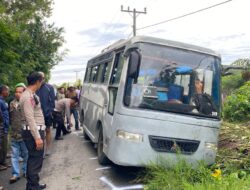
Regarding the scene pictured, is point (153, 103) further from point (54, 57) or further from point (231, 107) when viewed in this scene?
point (54, 57)

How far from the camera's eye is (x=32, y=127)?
496 cm

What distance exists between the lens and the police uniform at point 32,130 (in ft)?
16.3

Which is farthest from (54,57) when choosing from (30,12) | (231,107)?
(231,107)

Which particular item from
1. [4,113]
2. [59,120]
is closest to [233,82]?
[59,120]

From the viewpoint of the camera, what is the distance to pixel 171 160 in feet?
19.2

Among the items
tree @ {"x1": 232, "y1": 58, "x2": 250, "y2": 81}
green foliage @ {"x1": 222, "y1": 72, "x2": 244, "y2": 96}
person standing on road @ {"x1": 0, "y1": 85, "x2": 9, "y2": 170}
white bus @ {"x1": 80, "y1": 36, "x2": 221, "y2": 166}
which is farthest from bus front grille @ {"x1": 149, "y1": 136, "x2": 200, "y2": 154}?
green foliage @ {"x1": 222, "y1": 72, "x2": 244, "y2": 96}

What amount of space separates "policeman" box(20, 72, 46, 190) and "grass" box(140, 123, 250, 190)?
5.97 ft

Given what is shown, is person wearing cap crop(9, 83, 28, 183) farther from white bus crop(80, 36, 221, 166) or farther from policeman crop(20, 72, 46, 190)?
white bus crop(80, 36, 221, 166)

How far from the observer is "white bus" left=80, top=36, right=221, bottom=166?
5.79 meters

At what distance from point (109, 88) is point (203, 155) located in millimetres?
2362

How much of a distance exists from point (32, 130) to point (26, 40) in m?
11.0

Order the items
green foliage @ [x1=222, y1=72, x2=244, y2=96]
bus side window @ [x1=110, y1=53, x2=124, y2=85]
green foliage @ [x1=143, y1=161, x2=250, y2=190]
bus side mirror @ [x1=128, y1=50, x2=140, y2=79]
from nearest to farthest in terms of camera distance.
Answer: green foliage @ [x1=143, y1=161, x2=250, y2=190]
bus side mirror @ [x1=128, y1=50, x2=140, y2=79]
bus side window @ [x1=110, y1=53, x2=124, y2=85]
green foliage @ [x1=222, y1=72, x2=244, y2=96]

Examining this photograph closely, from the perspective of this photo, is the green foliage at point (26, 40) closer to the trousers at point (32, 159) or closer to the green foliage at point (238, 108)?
the trousers at point (32, 159)

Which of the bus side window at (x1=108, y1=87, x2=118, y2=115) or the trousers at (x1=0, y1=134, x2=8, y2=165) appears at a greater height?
the bus side window at (x1=108, y1=87, x2=118, y2=115)
